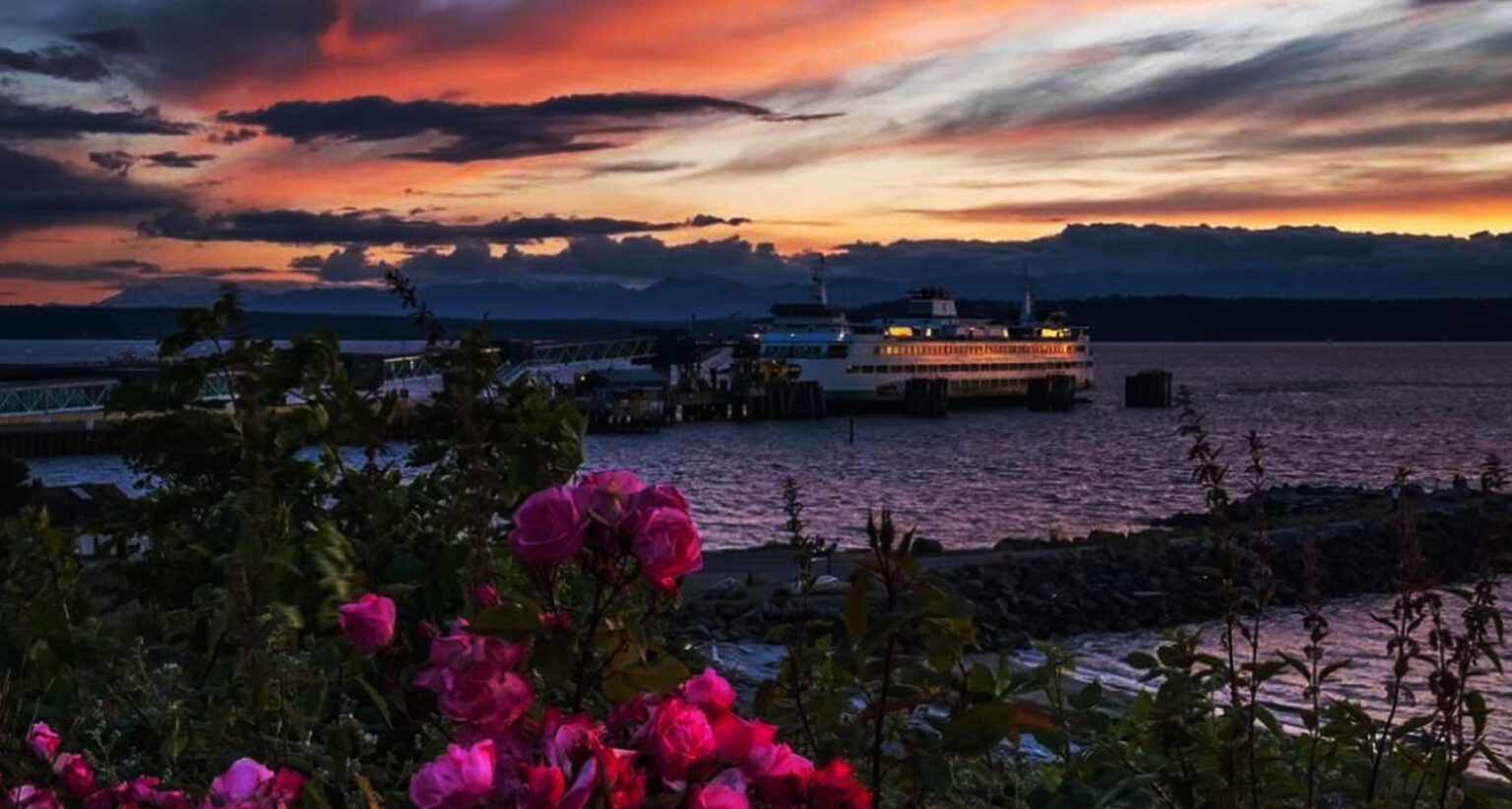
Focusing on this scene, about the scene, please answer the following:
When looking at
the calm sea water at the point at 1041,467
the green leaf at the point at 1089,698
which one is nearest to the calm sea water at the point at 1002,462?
the calm sea water at the point at 1041,467

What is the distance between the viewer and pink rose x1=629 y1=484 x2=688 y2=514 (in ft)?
5.41

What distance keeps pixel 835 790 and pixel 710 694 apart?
0.58 feet

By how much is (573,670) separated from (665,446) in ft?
278

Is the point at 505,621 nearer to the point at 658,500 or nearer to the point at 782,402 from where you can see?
the point at 658,500

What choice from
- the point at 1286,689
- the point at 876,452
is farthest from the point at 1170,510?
the point at 1286,689

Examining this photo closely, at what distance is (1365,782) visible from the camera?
3.50 m

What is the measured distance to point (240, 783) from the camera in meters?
1.68

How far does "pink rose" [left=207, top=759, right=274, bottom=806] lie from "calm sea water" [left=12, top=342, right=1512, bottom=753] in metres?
15.8

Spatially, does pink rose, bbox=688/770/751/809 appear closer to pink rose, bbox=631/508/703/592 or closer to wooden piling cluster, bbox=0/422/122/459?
pink rose, bbox=631/508/703/592

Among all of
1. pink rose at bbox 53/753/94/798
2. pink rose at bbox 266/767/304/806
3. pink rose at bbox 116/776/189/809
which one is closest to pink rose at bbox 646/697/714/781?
pink rose at bbox 266/767/304/806

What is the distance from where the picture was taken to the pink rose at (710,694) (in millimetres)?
1637

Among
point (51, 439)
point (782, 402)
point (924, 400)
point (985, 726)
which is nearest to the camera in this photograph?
point (985, 726)

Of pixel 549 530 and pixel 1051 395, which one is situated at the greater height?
pixel 549 530

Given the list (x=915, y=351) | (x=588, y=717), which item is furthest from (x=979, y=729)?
(x=915, y=351)
